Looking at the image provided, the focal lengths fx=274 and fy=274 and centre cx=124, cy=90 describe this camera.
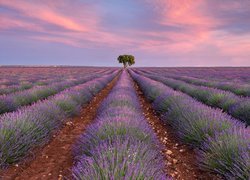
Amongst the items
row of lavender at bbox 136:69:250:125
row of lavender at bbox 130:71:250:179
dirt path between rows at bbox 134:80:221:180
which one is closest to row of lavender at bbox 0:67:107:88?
row of lavender at bbox 136:69:250:125

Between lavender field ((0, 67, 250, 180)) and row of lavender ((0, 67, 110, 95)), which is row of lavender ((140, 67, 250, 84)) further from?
lavender field ((0, 67, 250, 180))

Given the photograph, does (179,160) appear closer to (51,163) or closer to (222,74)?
(51,163)

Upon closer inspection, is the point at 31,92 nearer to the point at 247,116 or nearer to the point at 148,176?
the point at 247,116

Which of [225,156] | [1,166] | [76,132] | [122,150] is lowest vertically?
[76,132]

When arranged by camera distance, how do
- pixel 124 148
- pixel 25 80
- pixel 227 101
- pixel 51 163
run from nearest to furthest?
pixel 124 148, pixel 51 163, pixel 227 101, pixel 25 80

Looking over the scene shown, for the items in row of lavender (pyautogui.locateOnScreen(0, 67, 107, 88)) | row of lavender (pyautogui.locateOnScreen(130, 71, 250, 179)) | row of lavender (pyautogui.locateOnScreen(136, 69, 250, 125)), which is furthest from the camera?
row of lavender (pyautogui.locateOnScreen(0, 67, 107, 88))

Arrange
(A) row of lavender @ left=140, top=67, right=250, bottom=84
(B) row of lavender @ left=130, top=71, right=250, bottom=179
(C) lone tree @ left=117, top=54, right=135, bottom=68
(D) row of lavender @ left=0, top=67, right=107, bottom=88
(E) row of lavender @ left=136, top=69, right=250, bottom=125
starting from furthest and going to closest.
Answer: (C) lone tree @ left=117, top=54, right=135, bottom=68, (A) row of lavender @ left=140, top=67, right=250, bottom=84, (D) row of lavender @ left=0, top=67, right=107, bottom=88, (E) row of lavender @ left=136, top=69, right=250, bottom=125, (B) row of lavender @ left=130, top=71, right=250, bottom=179

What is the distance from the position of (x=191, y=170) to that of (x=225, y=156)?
67 cm

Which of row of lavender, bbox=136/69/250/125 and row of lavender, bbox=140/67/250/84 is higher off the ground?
row of lavender, bbox=136/69/250/125

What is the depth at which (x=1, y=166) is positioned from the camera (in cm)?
355

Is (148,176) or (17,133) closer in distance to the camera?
(148,176)

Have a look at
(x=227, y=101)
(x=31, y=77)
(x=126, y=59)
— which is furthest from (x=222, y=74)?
(x=126, y=59)

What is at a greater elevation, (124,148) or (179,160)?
(124,148)

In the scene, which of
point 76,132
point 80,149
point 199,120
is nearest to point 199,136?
point 199,120
